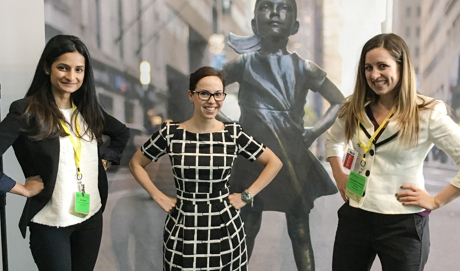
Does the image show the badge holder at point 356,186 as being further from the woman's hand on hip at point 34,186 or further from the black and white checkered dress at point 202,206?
the woman's hand on hip at point 34,186

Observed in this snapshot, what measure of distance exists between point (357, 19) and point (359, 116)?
3.28ft

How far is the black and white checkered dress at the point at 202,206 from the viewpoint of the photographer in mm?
1451

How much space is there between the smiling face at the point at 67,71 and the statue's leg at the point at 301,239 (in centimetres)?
162

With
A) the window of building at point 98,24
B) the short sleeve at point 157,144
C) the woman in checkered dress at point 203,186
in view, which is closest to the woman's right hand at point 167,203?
the woman in checkered dress at point 203,186

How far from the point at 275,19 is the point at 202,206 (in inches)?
54.0

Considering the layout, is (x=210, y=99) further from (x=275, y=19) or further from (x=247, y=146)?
(x=275, y=19)

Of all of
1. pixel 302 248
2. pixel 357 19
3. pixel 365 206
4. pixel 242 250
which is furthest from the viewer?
pixel 302 248

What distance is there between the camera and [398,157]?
4.42 ft

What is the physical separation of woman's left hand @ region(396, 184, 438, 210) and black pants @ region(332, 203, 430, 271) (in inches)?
2.3

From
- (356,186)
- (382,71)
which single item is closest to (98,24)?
(382,71)

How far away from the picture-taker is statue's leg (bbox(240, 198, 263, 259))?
7.32ft

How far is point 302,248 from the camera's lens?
226cm

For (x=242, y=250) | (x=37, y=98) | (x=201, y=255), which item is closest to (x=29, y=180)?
(x=37, y=98)

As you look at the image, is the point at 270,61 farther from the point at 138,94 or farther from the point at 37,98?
the point at 37,98
